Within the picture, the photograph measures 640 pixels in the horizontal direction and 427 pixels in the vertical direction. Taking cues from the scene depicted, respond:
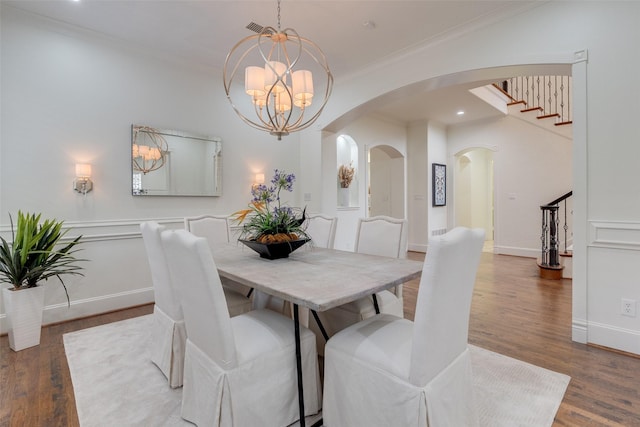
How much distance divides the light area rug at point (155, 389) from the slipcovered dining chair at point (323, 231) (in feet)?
4.78

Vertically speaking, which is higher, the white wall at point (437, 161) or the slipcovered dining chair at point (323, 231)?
the white wall at point (437, 161)

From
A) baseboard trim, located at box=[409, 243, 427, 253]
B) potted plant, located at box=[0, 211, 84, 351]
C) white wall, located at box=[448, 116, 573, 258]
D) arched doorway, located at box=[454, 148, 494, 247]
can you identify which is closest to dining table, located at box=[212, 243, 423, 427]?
potted plant, located at box=[0, 211, 84, 351]

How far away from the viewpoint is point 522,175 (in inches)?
234

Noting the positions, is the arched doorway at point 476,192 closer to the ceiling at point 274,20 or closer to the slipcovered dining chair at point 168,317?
the ceiling at point 274,20

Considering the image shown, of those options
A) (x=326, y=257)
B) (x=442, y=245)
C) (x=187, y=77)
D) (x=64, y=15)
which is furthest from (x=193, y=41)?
(x=442, y=245)

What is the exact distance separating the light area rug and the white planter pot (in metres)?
0.31

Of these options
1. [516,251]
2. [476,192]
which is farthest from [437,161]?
[476,192]

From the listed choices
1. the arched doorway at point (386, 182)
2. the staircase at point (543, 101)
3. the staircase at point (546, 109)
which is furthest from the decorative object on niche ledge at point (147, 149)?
the staircase at point (543, 101)

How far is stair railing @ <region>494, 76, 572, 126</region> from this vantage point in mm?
5969

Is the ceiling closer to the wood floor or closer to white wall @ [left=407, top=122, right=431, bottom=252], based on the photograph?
the wood floor

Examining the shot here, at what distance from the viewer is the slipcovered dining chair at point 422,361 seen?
1144mm

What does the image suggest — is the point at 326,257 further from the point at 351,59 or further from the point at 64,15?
the point at 64,15

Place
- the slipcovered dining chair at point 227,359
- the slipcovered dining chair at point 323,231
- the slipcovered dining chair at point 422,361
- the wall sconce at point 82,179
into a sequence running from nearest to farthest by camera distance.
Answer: the slipcovered dining chair at point 422,361
the slipcovered dining chair at point 227,359
the slipcovered dining chair at point 323,231
the wall sconce at point 82,179

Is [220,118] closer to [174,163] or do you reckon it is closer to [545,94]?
[174,163]
